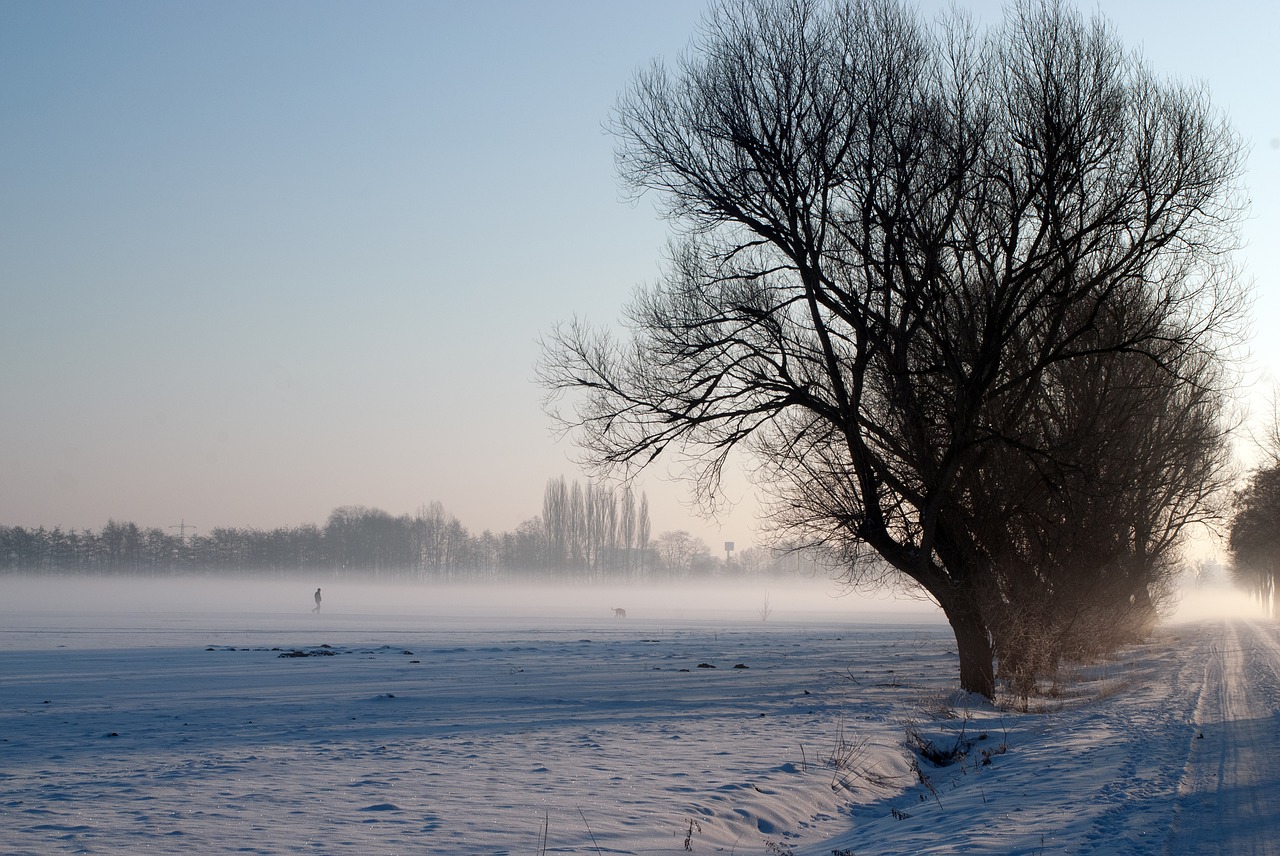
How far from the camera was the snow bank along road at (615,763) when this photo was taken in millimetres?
7664

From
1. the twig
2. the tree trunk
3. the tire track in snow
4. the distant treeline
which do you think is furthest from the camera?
the distant treeline

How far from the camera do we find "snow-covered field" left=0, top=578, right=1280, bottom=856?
7672mm

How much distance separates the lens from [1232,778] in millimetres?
9547

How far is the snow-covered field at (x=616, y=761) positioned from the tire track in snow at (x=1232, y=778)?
0.04 metres

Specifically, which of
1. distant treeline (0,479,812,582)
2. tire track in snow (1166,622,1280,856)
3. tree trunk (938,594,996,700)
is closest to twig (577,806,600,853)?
tire track in snow (1166,622,1280,856)

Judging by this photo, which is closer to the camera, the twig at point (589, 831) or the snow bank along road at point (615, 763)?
the twig at point (589, 831)

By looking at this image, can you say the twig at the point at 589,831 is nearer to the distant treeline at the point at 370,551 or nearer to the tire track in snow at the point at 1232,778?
the tire track in snow at the point at 1232,778

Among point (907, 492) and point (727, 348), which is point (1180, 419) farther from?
point (727, 348)

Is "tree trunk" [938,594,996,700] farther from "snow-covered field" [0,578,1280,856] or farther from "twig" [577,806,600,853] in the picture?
"twig" [577,806,600,853]

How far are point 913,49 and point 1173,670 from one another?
17.0 metres

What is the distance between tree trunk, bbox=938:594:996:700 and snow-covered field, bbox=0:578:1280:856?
0.65 m

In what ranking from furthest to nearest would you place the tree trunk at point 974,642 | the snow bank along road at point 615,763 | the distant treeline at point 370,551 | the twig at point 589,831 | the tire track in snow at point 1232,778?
the distant treeline at point 370,551 < the tree trunk at point 974,642 < the snow bank along road at point 615,763 < the twig at point 589,831 < the tire track in snow at point 1232,778

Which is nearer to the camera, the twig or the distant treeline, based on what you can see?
the twig

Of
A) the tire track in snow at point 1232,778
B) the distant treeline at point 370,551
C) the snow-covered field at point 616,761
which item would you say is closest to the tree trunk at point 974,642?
the snow-covered field at point 616,761
